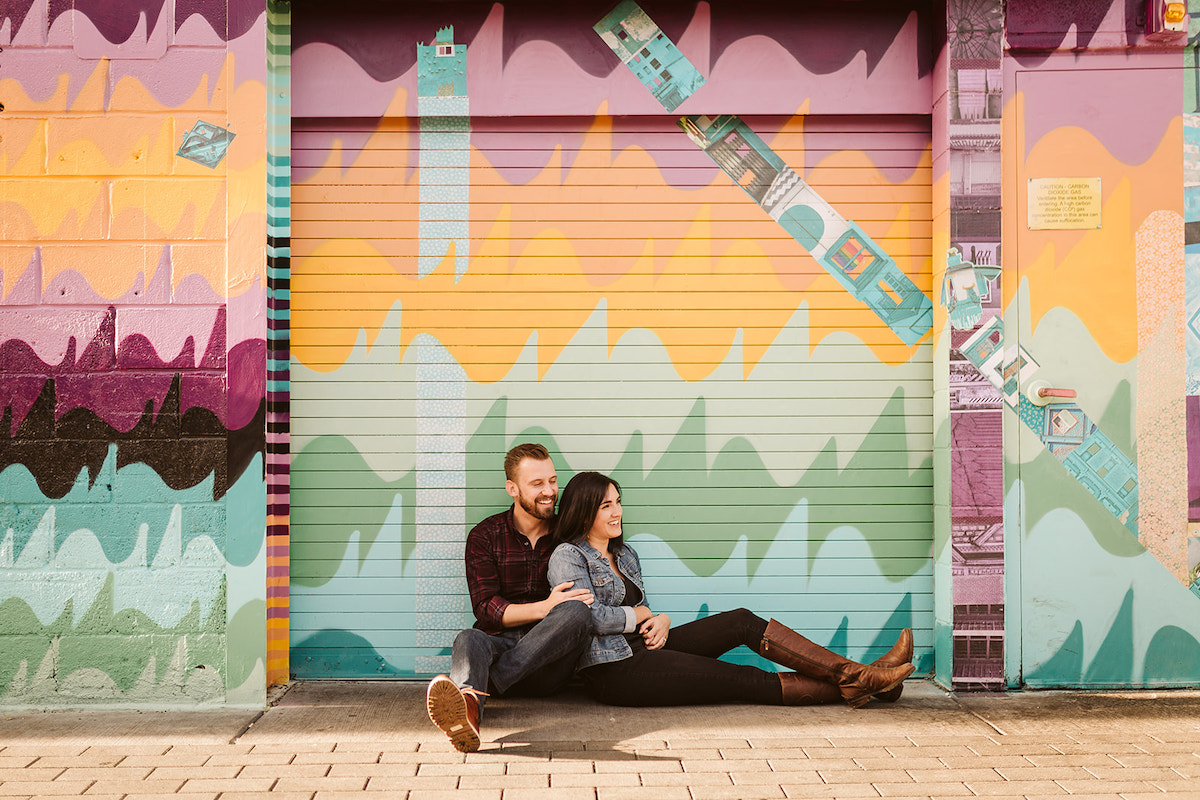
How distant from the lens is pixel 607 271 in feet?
15.3

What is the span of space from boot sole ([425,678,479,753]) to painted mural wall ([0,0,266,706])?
1235 millimetres

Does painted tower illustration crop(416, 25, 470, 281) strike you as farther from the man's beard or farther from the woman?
the woman

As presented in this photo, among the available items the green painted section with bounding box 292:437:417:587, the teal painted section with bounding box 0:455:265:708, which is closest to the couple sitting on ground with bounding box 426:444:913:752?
the green painted section with bounding box 292:437:417:587

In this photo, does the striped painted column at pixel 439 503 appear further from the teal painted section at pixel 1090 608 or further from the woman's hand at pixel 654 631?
the teal painted section at pixel 1090 608

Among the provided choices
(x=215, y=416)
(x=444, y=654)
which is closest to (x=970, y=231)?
(x=444, y=654)

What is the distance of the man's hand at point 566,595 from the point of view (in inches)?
158

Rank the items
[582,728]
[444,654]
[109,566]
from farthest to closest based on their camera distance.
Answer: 1. [444,654]
2. [109,566]
3. [582,728]

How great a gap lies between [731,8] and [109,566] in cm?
424

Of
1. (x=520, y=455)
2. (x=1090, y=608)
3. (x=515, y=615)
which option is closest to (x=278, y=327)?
(x=520, y=455)

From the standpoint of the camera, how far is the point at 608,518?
423cm

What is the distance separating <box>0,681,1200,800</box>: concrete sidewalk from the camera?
3.13m

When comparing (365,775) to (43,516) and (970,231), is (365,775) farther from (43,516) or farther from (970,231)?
(970,231)

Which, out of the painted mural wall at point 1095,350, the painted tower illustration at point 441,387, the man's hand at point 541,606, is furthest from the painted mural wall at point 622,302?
the man's hand at point 541,606

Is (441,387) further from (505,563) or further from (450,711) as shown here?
(450,711)
